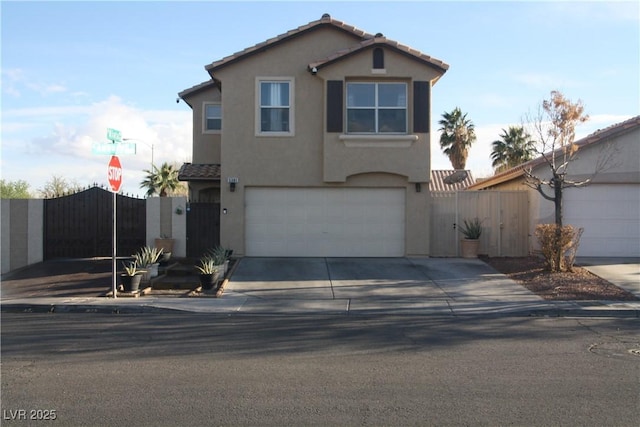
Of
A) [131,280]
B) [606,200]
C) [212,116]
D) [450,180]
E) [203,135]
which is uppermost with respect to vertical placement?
[212,116]

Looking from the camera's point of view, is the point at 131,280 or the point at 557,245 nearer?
the point at 131,280

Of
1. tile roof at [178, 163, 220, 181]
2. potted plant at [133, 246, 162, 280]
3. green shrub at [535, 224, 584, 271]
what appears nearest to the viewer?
potted plant at [133, 246, 162, 280]

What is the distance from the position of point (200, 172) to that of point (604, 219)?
13495mm

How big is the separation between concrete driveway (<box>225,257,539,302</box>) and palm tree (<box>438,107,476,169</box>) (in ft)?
85.7

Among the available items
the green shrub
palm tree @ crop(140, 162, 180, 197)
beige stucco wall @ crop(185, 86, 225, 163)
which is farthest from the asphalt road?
palm tree @ crop(140, 162, 180, 197)

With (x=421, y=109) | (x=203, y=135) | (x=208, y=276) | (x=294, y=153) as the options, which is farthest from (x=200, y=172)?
(x=421, y=109)

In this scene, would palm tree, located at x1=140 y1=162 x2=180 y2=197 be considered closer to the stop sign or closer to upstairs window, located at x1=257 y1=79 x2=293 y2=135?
upstairs window, located at x1=257 y1=79 x2=293 y2=135

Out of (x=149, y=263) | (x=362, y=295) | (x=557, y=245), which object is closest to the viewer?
(x=362, y=295)

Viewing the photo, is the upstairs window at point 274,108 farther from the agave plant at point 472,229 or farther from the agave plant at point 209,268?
the agave plant at point 472,229

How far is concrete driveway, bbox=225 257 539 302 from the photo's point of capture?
1354cm

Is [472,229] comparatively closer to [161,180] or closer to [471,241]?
[471,241]

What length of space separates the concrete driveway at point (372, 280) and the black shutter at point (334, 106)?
4.12m

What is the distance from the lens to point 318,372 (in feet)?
23.7

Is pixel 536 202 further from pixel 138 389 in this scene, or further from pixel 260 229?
pixel 138 389
